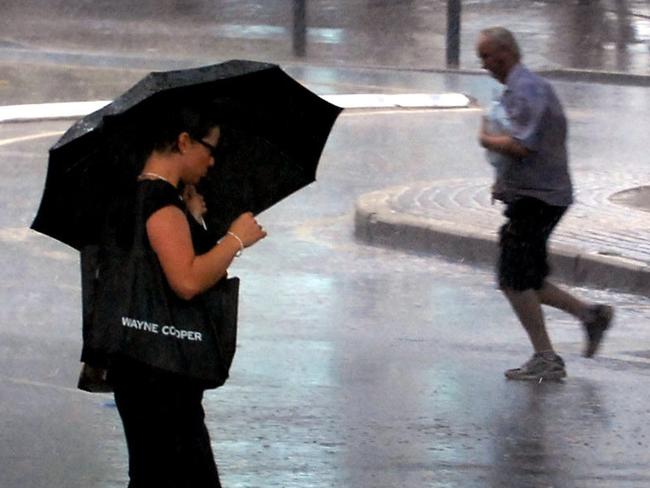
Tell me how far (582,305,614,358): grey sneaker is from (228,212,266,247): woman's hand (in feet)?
11.9

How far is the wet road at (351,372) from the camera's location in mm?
6047

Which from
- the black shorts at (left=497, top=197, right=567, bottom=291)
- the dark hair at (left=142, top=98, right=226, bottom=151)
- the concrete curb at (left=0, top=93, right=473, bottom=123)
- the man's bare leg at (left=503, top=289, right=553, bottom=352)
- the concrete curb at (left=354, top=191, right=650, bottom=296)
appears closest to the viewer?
the dark hair at (left=142, top=98, right=226, bottom=151)

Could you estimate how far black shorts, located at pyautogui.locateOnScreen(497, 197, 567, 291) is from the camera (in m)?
7.12

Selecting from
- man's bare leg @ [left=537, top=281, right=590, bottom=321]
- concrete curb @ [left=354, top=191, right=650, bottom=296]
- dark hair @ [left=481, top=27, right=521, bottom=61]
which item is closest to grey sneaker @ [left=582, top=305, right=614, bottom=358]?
man's bare leg @ [left=537, top=281, right=590, bottom=321]

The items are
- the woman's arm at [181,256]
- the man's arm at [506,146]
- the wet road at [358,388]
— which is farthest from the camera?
the man's arm at [506,146]

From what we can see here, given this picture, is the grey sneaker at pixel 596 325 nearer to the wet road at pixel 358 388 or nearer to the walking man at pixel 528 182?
the wet road at pixel 358 388

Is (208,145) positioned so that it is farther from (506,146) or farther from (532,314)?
(532,314)

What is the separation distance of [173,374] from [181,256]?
319mm

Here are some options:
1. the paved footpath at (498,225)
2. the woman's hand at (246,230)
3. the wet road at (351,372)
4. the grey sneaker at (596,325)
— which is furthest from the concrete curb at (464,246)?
the woman's hand at (246,230)

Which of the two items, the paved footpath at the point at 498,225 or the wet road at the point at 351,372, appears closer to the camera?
the wet road at the point at 351,372

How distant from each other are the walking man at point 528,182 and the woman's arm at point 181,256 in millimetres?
3151

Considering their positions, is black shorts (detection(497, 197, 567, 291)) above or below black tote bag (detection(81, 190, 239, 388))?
below

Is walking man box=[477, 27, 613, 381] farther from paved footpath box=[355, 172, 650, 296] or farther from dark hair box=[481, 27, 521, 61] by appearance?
paved footpath box=[355, 172, 650, 296]

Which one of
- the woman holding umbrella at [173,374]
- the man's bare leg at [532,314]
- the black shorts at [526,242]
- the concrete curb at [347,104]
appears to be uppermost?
the woman holding umbrella at [173,374]
